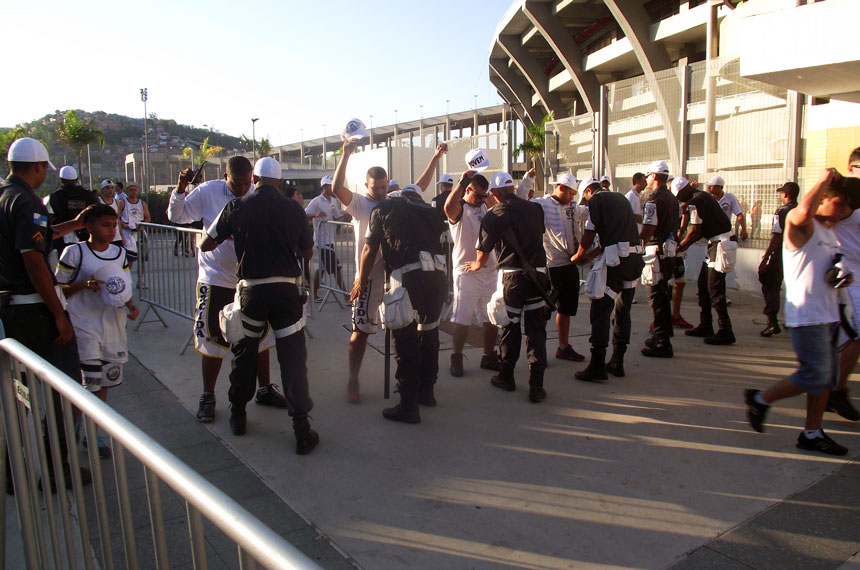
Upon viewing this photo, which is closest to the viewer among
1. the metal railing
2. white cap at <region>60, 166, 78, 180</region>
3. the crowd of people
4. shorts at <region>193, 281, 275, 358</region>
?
the metal railing

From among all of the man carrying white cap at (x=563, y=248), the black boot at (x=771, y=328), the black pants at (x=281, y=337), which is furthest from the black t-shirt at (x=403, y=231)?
the black boot at (x=771, y=328)

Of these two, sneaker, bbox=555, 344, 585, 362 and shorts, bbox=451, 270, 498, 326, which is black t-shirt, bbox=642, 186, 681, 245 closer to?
sneaker, bbox=555, 344, 585, 362

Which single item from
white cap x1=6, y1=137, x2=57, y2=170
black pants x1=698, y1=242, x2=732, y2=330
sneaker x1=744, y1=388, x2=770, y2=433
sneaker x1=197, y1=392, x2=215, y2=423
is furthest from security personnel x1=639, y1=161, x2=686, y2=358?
white cap x1=6, y1=137, x2=57, y2=170

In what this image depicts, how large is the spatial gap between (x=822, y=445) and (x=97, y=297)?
16.9 ft

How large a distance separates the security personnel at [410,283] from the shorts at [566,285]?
1.94m

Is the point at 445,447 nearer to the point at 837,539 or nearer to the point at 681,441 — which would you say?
the point at 681,441

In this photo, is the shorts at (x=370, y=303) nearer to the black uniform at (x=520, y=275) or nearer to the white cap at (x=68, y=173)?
the black uniform at (x=520, y=275)

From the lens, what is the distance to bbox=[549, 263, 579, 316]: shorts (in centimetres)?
659

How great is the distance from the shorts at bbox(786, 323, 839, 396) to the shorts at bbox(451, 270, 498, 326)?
9.12 feet

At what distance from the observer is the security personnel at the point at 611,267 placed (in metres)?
5.96

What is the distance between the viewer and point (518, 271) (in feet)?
17.9

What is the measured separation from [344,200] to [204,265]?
4.41 ft

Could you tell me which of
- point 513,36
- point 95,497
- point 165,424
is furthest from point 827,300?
point 513,36

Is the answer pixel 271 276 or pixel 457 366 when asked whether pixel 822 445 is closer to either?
pixel 457 366
